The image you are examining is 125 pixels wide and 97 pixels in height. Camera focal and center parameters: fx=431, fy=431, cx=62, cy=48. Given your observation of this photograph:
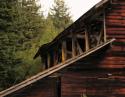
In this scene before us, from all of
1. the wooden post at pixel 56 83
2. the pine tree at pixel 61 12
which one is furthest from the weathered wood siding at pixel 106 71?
the pine tree at pixel 61 12

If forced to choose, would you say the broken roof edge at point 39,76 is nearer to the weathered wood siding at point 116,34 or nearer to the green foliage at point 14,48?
the weathered wood siding at point 116,34

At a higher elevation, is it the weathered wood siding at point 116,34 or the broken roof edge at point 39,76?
the weathered wood siding at point 116,34

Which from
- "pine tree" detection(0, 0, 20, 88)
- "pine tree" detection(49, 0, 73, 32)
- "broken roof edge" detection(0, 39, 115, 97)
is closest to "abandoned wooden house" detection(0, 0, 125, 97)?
"broken roof edge" detection(0, 39, 115, 97)

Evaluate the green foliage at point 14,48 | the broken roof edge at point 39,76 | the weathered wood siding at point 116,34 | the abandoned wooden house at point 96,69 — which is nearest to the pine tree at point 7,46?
the green foliage at point 14,48

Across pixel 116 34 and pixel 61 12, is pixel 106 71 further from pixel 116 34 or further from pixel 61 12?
pixel 61 12

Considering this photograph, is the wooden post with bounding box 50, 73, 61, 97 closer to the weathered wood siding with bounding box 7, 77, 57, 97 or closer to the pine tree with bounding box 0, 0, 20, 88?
the weathered wood siding with bounding box 7, 77, 57, 97

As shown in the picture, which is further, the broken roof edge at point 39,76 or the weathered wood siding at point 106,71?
the weathered wood siding at point 106,71

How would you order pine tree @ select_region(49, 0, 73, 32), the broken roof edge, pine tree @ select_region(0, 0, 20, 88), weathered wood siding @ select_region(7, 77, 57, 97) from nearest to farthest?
1. the broken roof edge
2. weathered wood siding @ select_region(7, 77, 57, 97)
3. pine tree @ select_region(0, 0, 20, 88)
4. pine tree @ select_region(49, 0, 73, 32)

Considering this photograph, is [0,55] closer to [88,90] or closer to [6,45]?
[6,45]

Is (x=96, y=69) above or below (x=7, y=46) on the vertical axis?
below

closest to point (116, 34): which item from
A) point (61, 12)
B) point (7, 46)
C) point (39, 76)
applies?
point (39, 76)

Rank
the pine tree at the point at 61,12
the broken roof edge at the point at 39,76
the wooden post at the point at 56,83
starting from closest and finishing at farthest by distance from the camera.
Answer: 1. the broken roof edge at the point at 39,76
2. the wooden post at the point at 56,83
3. the pine tree at the point at 61,12

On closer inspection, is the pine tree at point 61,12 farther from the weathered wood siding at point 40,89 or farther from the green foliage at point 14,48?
the weathered wood siding at point 40,89

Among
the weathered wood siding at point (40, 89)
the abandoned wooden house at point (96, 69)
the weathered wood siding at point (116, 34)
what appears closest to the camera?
the weathered wood siding at point (40, 89)
